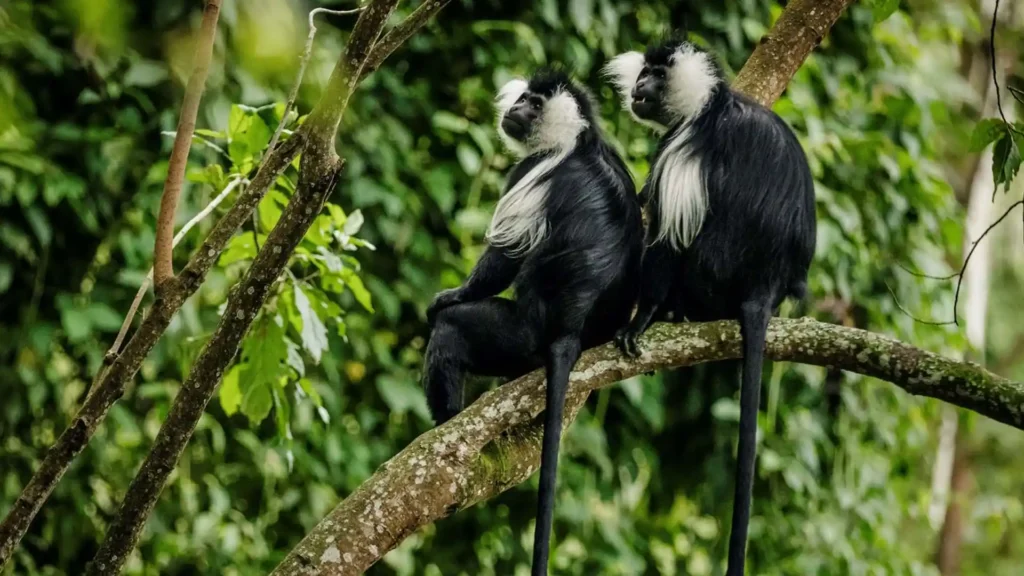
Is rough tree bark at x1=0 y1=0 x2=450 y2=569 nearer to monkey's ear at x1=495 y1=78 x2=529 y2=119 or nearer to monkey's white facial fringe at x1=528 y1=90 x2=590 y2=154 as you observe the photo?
monkey's white facial fringe at x1=528 y1=90 x2=590 y2=154

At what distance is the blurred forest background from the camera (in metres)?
2.88

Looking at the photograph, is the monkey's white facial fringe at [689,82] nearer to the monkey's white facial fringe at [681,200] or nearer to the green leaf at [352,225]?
the monkey's white facial fringe at [681,200]

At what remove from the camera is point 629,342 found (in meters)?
1.85

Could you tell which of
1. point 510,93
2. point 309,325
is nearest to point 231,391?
point 309,325

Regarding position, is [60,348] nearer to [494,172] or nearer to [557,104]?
[494,172]

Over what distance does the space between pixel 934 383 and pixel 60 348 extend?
7.79 ft

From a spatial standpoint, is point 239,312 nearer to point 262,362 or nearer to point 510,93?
point 262,362

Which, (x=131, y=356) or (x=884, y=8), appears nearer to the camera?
(x=131, y=356)

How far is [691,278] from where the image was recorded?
225 centimetres

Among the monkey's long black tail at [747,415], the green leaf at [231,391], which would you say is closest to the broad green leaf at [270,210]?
the green leaf at [231,391]

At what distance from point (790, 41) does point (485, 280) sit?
812 mm

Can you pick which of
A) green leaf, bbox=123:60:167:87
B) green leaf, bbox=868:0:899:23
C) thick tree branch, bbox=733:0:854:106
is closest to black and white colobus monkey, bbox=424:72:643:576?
thick tree branch, bbox=733:0:854:106

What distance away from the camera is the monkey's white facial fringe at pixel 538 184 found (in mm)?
2262

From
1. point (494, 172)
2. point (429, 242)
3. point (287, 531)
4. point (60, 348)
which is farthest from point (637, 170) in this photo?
point (60, 348)
